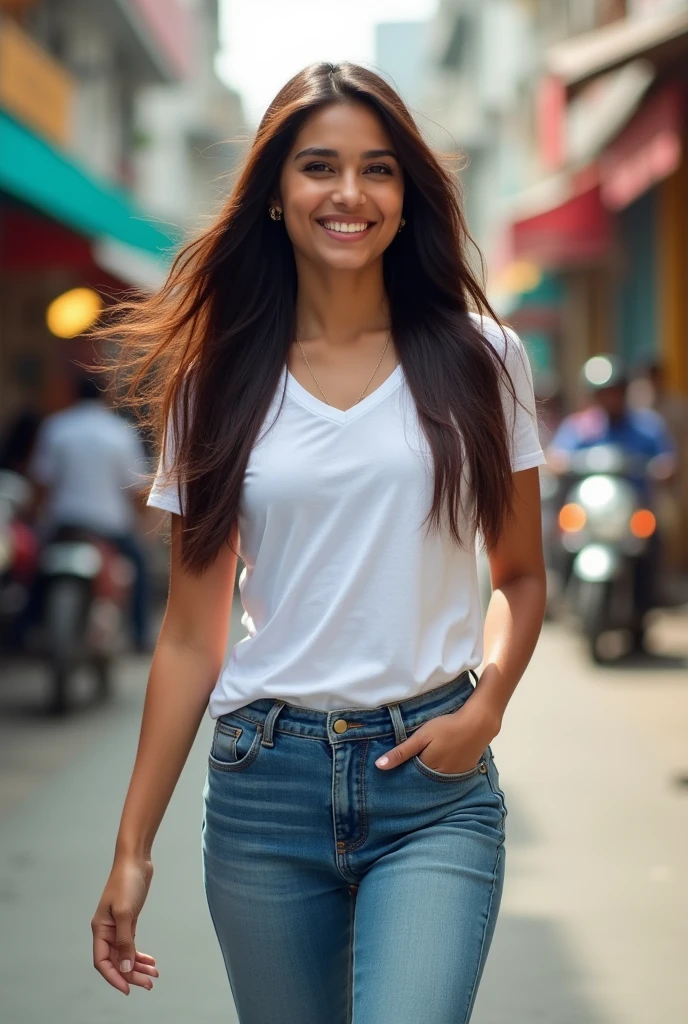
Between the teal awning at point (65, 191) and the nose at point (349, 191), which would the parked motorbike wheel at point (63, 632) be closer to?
the teal awning at point (65, 191)

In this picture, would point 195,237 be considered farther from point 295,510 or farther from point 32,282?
point 32,282

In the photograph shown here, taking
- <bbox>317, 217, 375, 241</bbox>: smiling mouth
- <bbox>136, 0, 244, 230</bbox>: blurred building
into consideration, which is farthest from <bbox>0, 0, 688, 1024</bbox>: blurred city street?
<bbox>136, 0, 244, 230</bbox>: blurred building

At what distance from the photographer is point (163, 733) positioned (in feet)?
8.20

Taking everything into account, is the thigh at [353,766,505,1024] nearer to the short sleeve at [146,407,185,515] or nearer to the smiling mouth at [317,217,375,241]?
the short sleeve at [146,407,185,515]

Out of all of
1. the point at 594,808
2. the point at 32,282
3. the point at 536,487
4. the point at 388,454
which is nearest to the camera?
the point at 388,454

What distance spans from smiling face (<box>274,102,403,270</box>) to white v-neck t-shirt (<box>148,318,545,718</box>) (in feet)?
0.85

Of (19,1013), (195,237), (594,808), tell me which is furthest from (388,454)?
(594,808)

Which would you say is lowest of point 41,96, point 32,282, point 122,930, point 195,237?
point 122,930

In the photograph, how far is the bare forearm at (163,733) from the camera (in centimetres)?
248

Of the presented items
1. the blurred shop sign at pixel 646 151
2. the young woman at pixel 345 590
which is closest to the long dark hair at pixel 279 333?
the young woman at pixel 345 590

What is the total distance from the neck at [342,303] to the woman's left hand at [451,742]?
640 mm

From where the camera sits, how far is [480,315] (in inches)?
104

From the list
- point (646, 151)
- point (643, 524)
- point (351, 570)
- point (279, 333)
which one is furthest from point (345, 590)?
point (646, 151)

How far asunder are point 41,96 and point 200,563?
45.5 feet
